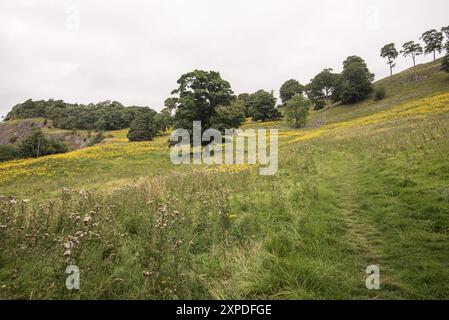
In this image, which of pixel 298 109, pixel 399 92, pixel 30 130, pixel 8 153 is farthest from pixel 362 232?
pixel 30 130

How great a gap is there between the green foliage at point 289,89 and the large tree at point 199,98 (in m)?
73.3

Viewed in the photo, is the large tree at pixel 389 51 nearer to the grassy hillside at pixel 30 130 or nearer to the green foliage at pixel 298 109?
the green foliage at pixel 298 109

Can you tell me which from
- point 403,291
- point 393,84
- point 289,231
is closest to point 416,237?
point 403,291

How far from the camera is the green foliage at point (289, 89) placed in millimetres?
98250

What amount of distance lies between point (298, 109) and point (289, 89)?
45425 millimetres

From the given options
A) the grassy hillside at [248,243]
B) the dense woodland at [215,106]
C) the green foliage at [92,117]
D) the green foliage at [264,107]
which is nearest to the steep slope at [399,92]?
Answer: the dense woodland at [215,106]

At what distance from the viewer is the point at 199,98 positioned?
29.0m

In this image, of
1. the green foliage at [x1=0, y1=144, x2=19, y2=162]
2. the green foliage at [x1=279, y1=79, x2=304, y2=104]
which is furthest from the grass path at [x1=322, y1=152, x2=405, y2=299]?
the green foliage at [x1=279, y1=79, x2=304, y2=104]

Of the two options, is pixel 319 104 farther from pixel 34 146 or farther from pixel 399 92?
pixel 34 146

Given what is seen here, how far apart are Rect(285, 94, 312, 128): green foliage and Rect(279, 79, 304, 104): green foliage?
41.8 m

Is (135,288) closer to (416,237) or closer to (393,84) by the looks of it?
(416,237)


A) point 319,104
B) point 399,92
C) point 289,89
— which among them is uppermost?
point 289,89

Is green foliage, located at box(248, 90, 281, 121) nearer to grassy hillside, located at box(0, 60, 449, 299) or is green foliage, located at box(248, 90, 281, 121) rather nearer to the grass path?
the grass path

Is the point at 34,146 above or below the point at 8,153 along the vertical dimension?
above
